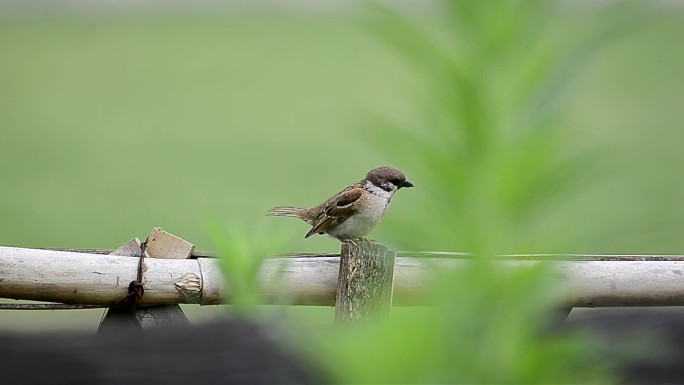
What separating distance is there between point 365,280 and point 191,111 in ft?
49.9

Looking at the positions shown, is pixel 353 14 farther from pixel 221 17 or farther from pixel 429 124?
pixel 221 17

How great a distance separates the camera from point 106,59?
21109mm

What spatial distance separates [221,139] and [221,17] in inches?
335

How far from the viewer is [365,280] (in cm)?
296

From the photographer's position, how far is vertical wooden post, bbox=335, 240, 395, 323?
295 centimetres

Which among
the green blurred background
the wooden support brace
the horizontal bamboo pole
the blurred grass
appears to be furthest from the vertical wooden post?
the blurred grass

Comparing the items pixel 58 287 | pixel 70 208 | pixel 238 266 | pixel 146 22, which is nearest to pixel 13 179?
pixel 70 208

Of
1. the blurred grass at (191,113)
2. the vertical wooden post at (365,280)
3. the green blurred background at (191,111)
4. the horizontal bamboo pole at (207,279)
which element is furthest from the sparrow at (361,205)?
the blurred grass at (191,113)

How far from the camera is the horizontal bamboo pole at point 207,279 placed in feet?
9.29

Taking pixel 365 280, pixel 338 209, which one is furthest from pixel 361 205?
pixel 365 280

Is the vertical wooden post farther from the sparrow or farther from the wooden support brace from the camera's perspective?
the sparrow

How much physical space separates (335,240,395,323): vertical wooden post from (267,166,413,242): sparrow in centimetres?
127

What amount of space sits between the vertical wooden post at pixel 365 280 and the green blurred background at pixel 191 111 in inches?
261

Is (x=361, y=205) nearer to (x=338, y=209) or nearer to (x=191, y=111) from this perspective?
(x=338, y=209)
